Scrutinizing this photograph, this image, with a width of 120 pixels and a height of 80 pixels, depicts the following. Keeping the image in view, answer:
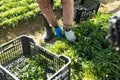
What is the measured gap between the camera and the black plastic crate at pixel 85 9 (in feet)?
12.9

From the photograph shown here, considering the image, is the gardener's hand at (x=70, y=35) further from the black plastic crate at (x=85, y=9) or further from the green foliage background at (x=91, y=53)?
the black plastic crate at (x=85, y=9)

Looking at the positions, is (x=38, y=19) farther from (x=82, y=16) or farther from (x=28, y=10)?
(x=82, y=16)

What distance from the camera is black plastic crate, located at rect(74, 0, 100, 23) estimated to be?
3939mm

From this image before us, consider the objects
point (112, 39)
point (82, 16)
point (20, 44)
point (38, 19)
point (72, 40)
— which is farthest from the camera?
point (38, 19)

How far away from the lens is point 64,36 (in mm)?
3480

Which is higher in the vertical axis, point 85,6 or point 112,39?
point 112,39

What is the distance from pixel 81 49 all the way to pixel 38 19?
5.00 feet

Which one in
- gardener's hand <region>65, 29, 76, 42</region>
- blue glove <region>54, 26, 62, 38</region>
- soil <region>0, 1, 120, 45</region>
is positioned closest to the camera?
gardener's hand <region>65, 29, 76, 42</region>

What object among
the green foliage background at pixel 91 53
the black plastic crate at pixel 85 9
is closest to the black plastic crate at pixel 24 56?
the green foliage background at pixel 91 53

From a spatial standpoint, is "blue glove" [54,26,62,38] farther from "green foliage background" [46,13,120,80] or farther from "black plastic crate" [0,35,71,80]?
"black plastic crate" [0,35,71,80]

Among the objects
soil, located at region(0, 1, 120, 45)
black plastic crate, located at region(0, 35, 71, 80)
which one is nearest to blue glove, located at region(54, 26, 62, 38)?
soil, located at region(0, 1, 120, 45)

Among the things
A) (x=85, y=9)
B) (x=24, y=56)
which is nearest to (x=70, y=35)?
(x=24, y=56)

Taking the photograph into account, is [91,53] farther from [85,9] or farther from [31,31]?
[31,31]

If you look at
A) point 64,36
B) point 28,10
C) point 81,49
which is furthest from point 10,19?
point 81,49
